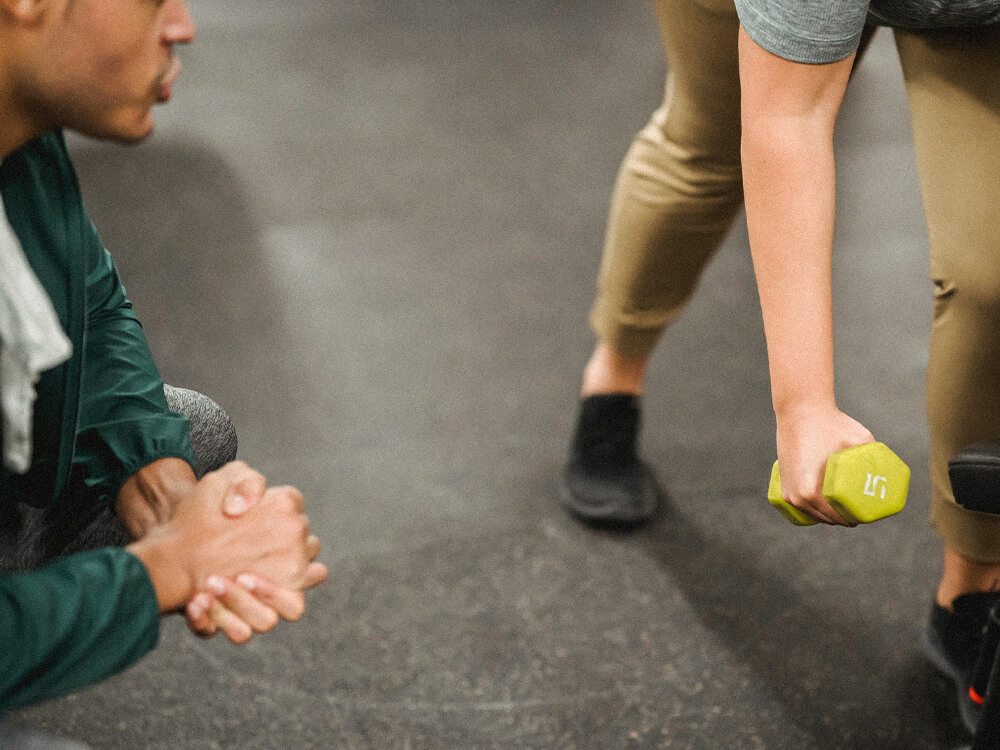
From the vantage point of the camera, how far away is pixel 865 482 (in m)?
0.70

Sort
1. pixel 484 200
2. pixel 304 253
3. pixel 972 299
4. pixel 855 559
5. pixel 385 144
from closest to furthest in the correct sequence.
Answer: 1. pixel 972 299
2. pixel 855 559
3. pixel 304 253
4. pixel 484 200
5. pixel 385 144

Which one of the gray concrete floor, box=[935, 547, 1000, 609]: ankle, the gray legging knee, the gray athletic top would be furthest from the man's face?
box=[935, 547, 1000, 609]: ankle

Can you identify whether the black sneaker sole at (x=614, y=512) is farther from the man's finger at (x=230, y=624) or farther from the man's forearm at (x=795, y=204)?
the man's finger at (x=230, y=624)

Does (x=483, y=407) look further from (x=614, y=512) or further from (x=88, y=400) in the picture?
(x=88, y=400)

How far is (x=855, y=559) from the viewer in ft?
4.36

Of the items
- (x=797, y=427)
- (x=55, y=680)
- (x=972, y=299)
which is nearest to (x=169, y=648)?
(x=55, y=680)

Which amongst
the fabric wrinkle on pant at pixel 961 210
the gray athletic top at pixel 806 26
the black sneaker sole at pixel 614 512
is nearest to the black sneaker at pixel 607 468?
the black sneaker sole at pixel 614 512

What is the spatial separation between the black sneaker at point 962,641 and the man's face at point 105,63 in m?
0.88

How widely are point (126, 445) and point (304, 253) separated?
1.24 metres

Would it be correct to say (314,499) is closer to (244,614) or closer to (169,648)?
(169,648)

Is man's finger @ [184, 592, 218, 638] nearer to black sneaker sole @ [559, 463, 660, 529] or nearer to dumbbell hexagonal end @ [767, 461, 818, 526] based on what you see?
dumbbell hexagonal end @ [767, 461, 818, 526]

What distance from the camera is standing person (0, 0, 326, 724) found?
535mm

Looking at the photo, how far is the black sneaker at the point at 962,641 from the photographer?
1078 millimetres

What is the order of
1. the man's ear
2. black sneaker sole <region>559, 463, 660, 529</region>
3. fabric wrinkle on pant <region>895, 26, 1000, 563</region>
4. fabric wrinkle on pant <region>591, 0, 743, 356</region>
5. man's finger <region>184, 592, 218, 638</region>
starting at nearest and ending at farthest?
the man's ear
man's finger <region>184, 592, 218, 638</region>
fabric wrinkle on pant <region>895, 26, 1000, 563</region>
fabric wrinkle on pant <region>591, 0, 743, 356</region>
black sneaker sole <region>559, 463, 660, 529</region>
